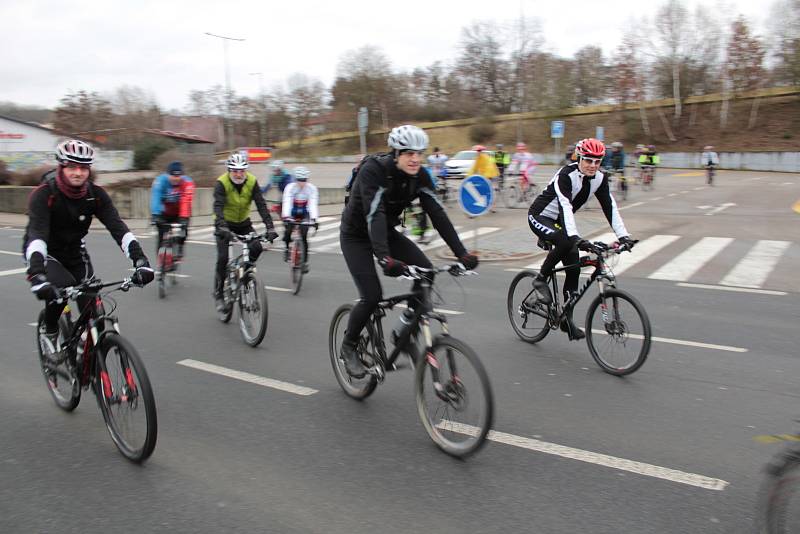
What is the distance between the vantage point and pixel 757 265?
39.4ft

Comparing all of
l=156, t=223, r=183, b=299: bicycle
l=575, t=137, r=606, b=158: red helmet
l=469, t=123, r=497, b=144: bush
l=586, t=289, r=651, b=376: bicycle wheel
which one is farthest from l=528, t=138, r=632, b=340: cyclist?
l=469, t=123, r=497, b=144: bush

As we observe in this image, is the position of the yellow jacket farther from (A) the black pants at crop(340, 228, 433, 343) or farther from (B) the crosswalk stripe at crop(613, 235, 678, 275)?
(A) the black pants at crop(340, 228, 433, 343)

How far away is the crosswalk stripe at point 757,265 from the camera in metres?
10.7

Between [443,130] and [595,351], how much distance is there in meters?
71.5

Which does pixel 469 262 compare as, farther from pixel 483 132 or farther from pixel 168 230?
pixel 483 132

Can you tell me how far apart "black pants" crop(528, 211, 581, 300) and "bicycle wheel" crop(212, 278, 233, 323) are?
11.4ft

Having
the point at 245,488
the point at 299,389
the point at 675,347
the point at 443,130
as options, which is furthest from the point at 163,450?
the point at 443,130

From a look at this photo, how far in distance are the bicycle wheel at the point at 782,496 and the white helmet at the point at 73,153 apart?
427 cm

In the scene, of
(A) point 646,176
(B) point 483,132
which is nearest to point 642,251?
(A) point 646,176

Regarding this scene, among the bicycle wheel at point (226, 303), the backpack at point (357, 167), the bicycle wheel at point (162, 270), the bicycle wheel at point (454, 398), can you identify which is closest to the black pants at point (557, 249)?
the backpack at point (357, 167)

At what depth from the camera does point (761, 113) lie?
186 feet

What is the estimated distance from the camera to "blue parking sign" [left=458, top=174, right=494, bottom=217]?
38.9 feet

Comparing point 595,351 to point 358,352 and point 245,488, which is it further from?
point 245,488

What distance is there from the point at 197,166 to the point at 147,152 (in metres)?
26.9
